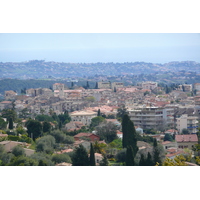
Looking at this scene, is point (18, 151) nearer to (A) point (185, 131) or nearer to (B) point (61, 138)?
(B) point (61, 138)

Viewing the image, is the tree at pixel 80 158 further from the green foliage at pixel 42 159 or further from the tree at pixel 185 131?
the tree at pixel 185 131

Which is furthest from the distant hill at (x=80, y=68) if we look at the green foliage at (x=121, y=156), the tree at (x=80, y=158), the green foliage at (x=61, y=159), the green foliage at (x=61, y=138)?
the tree at (x=80, y=158)

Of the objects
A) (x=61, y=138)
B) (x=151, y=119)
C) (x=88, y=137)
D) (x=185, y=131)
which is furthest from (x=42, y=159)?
(x=151, y=119)

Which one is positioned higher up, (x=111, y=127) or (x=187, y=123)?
(x=111, y=127)

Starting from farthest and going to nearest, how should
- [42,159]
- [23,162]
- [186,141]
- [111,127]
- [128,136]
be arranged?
[111,127]
[186,141]
[128,136]
[42,159]
[23,162]

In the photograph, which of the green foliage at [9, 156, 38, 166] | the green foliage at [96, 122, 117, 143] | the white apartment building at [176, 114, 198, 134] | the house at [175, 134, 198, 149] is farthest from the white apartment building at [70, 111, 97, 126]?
the green foliage at [9, 156, 38, 166]

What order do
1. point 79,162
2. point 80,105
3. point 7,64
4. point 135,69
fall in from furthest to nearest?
point 135,69, point 7,64, point 80,105, point 79,162

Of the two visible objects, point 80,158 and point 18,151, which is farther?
point 18,151

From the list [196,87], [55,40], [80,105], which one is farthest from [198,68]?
[80,105]

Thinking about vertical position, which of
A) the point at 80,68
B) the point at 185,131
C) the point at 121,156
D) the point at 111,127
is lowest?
the point at 80,68

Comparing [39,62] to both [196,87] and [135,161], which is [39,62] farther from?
[135,161]

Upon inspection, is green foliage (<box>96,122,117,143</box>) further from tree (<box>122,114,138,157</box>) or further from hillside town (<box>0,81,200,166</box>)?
tree (<box>122,114,138,157</box>)
